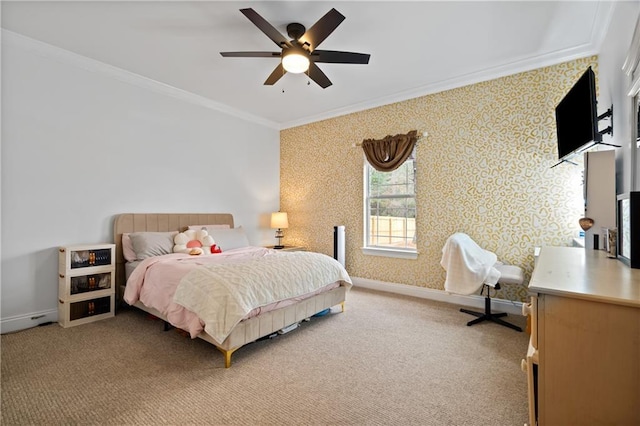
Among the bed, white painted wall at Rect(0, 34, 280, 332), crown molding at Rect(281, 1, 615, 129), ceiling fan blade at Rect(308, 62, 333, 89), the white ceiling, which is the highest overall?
the white ceiling

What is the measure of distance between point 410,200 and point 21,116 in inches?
178

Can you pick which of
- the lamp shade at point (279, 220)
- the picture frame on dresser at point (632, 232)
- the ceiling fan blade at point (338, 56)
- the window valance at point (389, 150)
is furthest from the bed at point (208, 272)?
the picture frame on dresser at point (632, 232)

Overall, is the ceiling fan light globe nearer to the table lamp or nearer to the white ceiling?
the white ceiling

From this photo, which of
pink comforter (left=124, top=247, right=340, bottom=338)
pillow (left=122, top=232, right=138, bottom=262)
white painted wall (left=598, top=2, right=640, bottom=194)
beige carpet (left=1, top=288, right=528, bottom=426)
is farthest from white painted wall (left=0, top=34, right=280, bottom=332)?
white painted wall (left=598, top=2, right=640, bottom=194)

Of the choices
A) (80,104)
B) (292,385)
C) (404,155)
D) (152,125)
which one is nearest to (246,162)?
(152,125)

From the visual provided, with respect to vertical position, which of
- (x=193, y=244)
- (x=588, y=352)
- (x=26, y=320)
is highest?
(x=193, y=244)

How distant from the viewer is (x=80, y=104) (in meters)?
3.29

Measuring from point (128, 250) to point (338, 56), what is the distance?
10.3 feet

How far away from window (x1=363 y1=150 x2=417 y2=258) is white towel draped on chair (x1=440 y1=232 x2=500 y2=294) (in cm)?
109

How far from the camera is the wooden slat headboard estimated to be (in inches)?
138

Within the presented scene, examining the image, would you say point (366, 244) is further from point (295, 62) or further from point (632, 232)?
point (632, 232)

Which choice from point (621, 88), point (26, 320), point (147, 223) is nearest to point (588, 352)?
point (621, 88)

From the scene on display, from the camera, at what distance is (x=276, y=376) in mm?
2127

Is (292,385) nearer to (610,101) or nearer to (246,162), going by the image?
(610,101)
